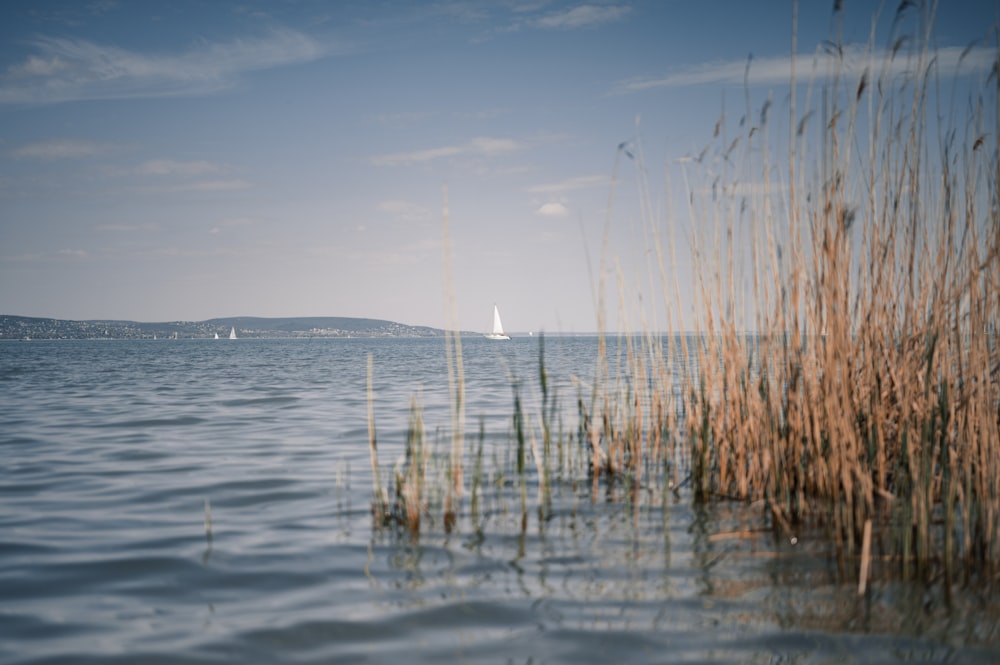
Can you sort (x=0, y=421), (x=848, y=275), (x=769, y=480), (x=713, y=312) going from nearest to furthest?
(x=848, y=275) → (x=769, y=480) → (x=713, y=312) → (x=0, y=421)

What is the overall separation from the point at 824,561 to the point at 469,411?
7.34 m

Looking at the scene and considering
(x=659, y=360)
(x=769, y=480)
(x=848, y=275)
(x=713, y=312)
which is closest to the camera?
(x=848, y=275)

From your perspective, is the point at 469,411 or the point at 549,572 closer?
the point at 549,572

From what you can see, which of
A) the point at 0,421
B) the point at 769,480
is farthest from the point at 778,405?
the point at 0,421

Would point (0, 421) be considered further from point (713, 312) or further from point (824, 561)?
point (824, 561)

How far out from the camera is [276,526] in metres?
4.23

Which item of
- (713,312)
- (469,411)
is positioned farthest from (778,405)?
(469,411)

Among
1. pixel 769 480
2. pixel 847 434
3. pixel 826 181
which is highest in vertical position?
pixel 826 181

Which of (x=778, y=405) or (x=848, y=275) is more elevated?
(x=848, y=275)

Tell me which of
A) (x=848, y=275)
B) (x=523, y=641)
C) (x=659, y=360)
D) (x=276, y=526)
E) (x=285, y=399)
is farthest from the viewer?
(x=285, y=399)

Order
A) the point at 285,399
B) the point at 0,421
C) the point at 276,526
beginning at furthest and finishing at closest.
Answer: the point at 285,399 → the point at 0,421 → the point at 276,526

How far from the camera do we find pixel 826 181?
Result: 3.68 m

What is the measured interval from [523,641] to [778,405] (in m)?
2.08

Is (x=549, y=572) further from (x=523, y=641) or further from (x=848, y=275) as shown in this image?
(x=848, y=275)
